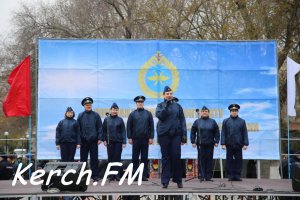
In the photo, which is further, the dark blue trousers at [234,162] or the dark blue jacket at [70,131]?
the dark blue trousers at [234,162]

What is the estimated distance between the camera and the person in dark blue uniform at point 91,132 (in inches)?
496

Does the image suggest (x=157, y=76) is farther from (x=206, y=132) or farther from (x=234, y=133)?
(x=234, y=133)

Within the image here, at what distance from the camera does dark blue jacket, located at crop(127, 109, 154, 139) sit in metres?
12.5

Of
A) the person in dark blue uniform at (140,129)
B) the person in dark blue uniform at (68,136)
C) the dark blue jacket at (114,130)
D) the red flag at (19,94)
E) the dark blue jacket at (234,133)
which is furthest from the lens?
the red flag at (19,94)

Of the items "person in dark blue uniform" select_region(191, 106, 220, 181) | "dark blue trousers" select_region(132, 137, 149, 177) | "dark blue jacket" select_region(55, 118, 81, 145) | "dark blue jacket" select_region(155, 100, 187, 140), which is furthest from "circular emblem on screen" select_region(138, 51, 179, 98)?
"dark blue jacket" select_region(155, 100, 187, 140)

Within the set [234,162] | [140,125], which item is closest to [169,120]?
[140,125]

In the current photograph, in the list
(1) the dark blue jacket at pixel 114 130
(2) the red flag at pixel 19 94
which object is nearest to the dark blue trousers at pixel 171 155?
(1) the dark blue jacket at pixel 114 130

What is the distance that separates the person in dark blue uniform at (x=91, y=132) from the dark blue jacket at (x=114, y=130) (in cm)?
23

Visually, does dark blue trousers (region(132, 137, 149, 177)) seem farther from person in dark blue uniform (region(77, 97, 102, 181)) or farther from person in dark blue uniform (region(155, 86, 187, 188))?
person in dark blue uniform (region(155, 86, 187, 188))

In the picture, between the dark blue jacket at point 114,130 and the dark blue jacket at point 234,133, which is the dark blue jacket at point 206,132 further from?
the dark blue jacket at point 114,130

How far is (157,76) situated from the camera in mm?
15172

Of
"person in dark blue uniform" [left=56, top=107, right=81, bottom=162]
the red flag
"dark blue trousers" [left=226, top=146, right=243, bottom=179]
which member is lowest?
"dark blue trousers" [left=226, top=146, right=243, bottom=179]

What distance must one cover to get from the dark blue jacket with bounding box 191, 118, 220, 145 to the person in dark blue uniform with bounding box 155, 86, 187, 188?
2345mm

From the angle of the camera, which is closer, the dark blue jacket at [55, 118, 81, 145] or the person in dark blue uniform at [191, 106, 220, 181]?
the dark blue jacket at [55, 118, 81, 145]
